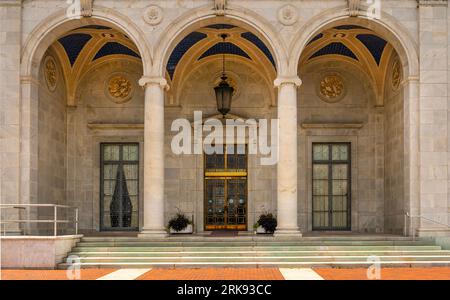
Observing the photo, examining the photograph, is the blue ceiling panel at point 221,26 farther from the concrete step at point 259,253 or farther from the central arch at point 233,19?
the concrete step at point 259,253

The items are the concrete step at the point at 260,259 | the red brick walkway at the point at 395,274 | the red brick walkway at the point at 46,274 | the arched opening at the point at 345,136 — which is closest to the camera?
the red brick walkway at the point at 395,274

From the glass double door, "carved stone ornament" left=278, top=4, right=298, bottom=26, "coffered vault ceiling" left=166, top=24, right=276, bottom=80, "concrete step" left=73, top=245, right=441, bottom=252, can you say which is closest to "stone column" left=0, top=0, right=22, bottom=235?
"concrete step" left=73, top=245, right=441, bottom=252

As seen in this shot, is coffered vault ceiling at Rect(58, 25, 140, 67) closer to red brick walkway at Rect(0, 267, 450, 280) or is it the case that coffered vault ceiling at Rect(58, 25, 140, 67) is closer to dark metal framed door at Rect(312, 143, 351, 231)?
dark metal framed door at Rect(312, 143, 351, 231)

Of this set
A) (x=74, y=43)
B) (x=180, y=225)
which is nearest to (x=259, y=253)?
(x=180, y=225)

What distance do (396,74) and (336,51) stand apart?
2.71 meters

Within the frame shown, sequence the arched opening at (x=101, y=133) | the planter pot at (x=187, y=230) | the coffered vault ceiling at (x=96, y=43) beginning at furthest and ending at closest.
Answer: the arched opening at (x=101, y=133) → the planter pot at (x=187, y=230) → the coffered vault ceiling at (x=96, y=43)

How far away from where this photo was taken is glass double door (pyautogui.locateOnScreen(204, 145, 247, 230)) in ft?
85.5

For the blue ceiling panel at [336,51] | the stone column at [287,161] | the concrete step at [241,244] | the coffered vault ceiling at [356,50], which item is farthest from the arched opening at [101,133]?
the stone column at [287,161]

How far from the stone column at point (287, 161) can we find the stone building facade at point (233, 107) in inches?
1.4

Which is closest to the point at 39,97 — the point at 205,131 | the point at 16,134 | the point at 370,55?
the point at 16,134

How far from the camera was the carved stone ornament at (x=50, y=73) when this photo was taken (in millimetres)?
23094

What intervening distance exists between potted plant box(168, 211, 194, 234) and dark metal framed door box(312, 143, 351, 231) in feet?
15.5

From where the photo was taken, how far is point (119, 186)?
26.1 m

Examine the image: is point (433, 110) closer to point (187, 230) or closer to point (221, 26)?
point (221, 26)
